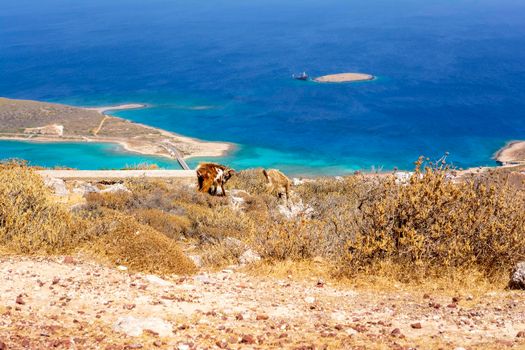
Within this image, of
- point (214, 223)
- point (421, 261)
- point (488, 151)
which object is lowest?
point (488, 151)

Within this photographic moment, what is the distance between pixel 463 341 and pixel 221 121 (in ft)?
208

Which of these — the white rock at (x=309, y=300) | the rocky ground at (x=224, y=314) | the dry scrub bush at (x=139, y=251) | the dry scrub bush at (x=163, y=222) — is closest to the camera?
the rocky ground at (x=224, y=314)

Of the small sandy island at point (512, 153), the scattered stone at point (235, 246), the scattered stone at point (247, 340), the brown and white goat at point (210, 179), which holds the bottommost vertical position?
the small sandy island at point (512, 153)

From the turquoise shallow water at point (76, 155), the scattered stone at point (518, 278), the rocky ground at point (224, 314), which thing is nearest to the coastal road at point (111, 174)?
the rocky ground at point (224, 314)

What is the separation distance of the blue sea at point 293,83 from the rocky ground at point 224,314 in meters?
14.6

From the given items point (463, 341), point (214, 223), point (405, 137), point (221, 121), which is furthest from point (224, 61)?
point (463, 341)

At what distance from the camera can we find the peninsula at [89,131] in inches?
2130

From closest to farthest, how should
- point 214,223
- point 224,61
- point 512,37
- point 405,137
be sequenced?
point 214,223
point 405,137
point 224,61
point 512,37

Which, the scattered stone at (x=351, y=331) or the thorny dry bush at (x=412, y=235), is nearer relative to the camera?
the scattered stone at (x=351, y=331)

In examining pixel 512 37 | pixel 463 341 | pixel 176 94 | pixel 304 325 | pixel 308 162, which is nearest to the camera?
pixel 463 341

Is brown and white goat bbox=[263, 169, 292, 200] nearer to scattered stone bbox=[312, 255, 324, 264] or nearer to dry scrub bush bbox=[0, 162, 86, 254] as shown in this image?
dry scrub bush bbox=[0, 162, 86, 254]

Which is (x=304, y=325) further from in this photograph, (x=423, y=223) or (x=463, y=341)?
(x=423, y=223)

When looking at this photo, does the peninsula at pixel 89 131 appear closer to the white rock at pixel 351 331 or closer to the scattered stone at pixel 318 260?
the scattered stone at pixel 318 260

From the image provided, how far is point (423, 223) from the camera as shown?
7484mm
